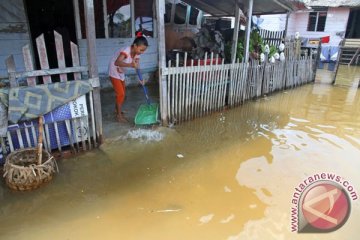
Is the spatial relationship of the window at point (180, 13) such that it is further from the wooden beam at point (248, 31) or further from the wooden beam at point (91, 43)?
the wooden beam at point (91, 43)

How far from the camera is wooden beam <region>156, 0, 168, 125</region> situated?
4906 mm

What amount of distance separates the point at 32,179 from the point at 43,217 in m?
0.57

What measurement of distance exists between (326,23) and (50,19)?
1899 centimetres

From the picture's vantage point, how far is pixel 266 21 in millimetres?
21281

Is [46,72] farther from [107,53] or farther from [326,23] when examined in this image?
[326,23]

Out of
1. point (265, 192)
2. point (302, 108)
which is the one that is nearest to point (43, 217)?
point (265, 192)

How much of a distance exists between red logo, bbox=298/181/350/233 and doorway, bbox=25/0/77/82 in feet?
20.1

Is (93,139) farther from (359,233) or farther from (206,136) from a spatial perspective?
(359,233)

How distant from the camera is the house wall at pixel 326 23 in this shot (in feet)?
61.8

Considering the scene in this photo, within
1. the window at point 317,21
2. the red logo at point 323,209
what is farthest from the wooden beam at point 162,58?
the window at point 317,21

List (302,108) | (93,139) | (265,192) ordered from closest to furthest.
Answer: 1. (265,192)
2. (93,139)
3. (302,108)

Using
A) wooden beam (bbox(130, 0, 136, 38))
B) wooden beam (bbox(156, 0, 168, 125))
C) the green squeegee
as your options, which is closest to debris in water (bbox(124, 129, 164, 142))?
the green squeegee

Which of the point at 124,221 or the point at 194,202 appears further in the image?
the point at 194,202

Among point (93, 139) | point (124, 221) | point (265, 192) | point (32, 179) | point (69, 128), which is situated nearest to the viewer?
point (124, 221)
